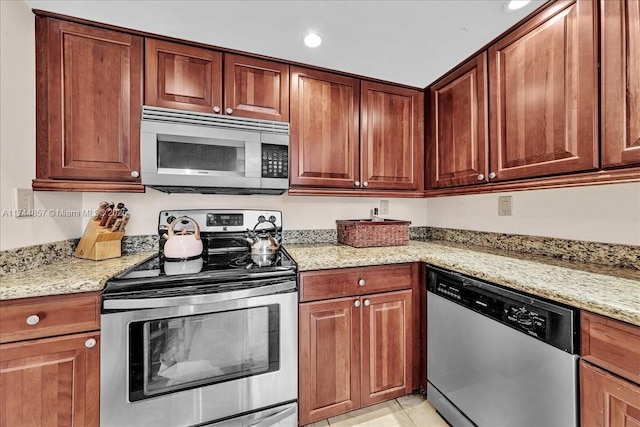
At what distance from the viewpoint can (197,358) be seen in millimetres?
1140

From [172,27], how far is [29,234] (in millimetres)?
1225

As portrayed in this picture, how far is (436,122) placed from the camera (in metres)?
1.85

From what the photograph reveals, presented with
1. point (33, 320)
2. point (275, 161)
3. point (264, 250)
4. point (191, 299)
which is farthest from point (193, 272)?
point (275, 161)

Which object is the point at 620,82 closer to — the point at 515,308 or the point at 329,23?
the point at 515,308

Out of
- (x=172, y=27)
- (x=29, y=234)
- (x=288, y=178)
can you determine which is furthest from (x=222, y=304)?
(x=172, y=27)

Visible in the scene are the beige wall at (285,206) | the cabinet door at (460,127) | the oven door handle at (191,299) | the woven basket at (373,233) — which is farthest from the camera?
the woven basket at (373,233)

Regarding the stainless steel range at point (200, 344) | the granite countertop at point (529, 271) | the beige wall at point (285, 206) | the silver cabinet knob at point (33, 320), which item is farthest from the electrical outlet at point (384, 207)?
the silver cabinet knob at point (33, 320)

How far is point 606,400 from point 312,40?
6.05 ft

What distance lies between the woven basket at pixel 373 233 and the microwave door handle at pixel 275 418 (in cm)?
98

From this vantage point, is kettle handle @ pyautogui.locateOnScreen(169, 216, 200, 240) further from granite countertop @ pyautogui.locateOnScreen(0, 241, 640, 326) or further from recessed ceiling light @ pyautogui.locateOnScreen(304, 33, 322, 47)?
recessed ceiling light @ pyautogui.locateOnScreen(304, 33, 322, 47)

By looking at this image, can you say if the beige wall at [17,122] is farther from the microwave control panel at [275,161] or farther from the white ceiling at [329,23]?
the microwave control panel at [275,161]

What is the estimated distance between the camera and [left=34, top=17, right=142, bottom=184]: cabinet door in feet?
4.12

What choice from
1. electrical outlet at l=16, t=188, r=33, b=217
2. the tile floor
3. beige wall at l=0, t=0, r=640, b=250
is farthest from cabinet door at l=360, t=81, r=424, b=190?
electrical outlet at l=16, t=188, r=33, b=217

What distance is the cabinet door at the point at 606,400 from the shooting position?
707 mm
